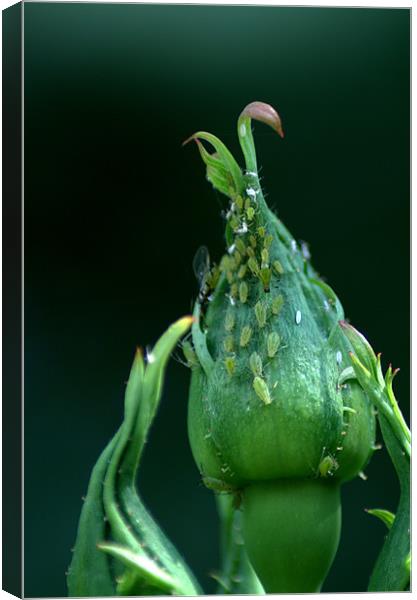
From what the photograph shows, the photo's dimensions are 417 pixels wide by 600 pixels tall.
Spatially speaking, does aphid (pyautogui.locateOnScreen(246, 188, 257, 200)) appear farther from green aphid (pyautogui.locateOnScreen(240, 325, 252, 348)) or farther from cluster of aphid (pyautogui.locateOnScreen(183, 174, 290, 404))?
green aphid (pyautogui.locateOnScreen(240, 325, 252, 348))

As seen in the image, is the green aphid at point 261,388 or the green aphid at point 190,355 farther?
the green aphid at point 190,355

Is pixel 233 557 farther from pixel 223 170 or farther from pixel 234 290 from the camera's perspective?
pixel 223 170

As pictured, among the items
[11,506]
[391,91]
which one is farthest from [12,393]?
[391,91]

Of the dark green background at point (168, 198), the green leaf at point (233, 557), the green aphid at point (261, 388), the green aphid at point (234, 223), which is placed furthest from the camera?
the dark green background at point (168, 198)

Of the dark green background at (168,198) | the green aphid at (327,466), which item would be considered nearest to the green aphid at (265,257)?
the green aphid at (327,466)

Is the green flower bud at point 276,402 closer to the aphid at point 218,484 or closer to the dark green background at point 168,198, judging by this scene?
the aphid at point 218,484

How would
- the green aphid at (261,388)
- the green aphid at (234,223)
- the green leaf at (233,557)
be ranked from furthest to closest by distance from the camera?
the green leaf at (233,557) < the green aphid at (234,223) < the green aphid at (261,388)

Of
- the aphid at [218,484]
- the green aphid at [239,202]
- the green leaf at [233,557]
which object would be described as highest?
the green aphid at [239,202]
